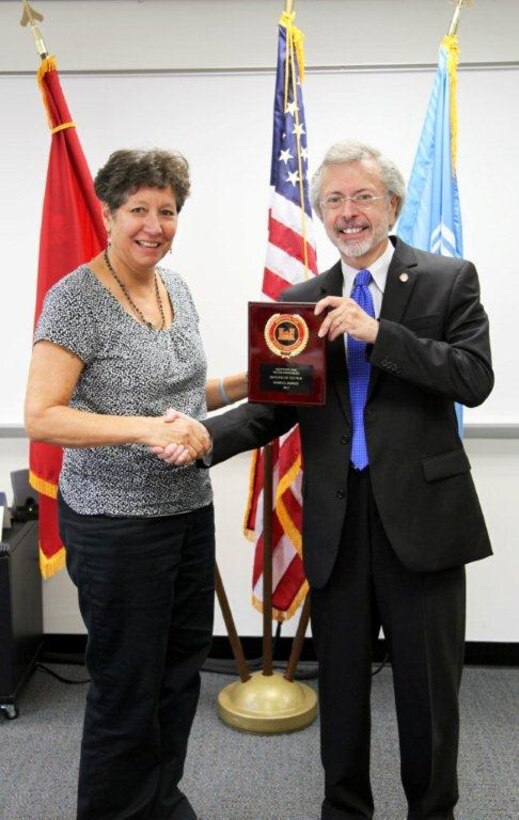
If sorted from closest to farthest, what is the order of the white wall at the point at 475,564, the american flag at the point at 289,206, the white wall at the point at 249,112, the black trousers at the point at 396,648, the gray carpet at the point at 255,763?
the black trousers at the point at 396,648, the gray carpet at the point at 255,763, the american flag at the point at 289,206, the white wall at the point at 249,112, the white wall at the point at 475,564

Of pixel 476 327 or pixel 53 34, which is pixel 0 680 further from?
pixel 53 34

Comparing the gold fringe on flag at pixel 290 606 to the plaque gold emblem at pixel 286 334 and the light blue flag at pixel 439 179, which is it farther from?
the plaque gold emblem at pixel 286 334

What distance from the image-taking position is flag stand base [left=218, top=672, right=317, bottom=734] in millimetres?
2834

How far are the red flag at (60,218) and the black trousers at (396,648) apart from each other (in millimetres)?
1269

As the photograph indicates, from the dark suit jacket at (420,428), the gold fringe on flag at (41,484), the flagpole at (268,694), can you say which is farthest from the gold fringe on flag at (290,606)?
the dark suit jacket at (420,428)

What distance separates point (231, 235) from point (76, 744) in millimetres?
1893

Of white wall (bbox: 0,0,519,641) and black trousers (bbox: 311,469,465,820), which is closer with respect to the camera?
black trousers (bbox: 311,469,465,820)

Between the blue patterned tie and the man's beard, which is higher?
the man's beard

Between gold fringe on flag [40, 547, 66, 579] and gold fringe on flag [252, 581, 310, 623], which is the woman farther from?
gold fringe on flag [40, 547, 66, 579]

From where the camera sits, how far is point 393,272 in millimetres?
1838

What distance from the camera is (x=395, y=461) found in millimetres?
1804

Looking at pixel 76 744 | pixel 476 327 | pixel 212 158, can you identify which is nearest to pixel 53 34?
pixel 212 158

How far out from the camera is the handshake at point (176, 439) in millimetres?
1769

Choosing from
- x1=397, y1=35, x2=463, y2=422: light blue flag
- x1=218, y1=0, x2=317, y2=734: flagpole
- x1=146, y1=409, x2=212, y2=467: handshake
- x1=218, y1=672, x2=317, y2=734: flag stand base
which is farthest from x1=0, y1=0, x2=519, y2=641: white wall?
x1=146, y1=409, x2=212, y2=467: handshake
